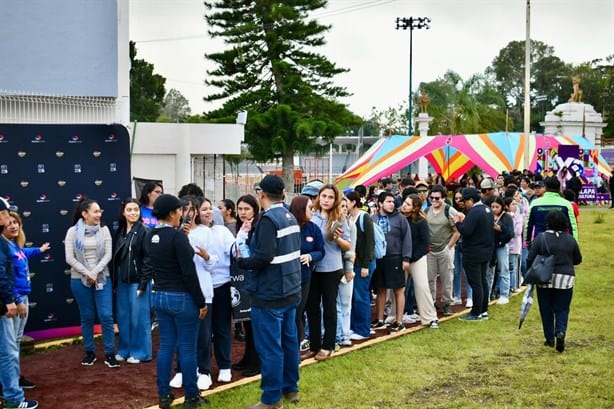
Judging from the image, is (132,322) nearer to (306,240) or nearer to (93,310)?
(93,310)

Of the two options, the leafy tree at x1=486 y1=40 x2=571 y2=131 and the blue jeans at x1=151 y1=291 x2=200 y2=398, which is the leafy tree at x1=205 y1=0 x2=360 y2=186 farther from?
the leafy tree at x1=486 y1=40 x2=571 y2=131

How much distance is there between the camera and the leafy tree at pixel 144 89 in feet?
140

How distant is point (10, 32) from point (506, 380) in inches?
334

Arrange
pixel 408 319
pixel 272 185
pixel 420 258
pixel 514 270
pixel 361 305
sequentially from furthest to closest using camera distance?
1. pixel 514 270
2. pixel 408 319
3. pixel 420 258
4. pixel 361 305
5. pixel 272 185

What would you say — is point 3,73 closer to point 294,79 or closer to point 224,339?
point 224,339

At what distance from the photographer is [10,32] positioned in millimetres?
11180

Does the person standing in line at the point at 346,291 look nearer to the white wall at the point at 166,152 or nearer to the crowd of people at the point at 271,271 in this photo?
the crowd of people at the point at 271,271

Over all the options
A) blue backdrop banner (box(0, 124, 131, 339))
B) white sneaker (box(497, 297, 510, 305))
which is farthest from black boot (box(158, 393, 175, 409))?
white sneaker (box(497, 297, 510, 305))

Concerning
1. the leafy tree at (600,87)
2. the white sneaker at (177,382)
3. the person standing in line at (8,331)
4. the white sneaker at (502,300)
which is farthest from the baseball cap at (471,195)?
the leafy tree at (600,87)

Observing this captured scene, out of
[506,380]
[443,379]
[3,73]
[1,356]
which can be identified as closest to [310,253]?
[443,379]

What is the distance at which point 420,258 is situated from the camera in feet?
31.1

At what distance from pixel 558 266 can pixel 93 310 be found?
4873 millimetres

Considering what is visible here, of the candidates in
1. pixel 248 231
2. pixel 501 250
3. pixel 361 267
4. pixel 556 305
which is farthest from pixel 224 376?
pixel 501 250

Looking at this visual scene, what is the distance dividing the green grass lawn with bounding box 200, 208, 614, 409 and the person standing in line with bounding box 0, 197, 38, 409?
1.65 m
